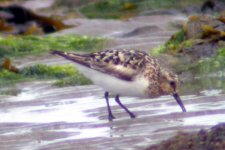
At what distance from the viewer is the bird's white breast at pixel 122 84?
8.12m

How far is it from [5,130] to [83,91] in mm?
2073

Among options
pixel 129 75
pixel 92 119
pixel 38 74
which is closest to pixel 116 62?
pixel 129 75

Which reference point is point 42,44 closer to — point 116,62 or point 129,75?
point 116,62

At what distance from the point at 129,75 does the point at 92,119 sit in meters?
0.59

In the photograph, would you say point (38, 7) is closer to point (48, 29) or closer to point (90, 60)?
point (48, 29)

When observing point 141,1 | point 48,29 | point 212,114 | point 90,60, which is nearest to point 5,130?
point 90,60

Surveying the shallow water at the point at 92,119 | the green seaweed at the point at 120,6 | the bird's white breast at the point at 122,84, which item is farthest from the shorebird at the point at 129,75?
the green seaweed at the point at 120,6

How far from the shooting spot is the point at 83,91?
32.4ft

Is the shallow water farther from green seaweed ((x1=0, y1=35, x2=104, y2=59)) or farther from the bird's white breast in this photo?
green seaweed ((x1=0, y1=35, x2=104, y2=59))

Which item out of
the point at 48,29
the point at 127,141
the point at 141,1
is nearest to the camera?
the point at 127,141

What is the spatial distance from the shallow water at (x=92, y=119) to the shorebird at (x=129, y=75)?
0.20 meters

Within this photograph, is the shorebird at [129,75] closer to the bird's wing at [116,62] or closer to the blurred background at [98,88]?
the bird's wing at [116,62]

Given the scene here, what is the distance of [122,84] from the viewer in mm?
8172

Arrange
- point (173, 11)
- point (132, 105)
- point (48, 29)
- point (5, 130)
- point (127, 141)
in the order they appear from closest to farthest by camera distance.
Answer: point (127, 141)
point (5, 130)
point (132, 105)
point (48, 29)
point (173, 11)
